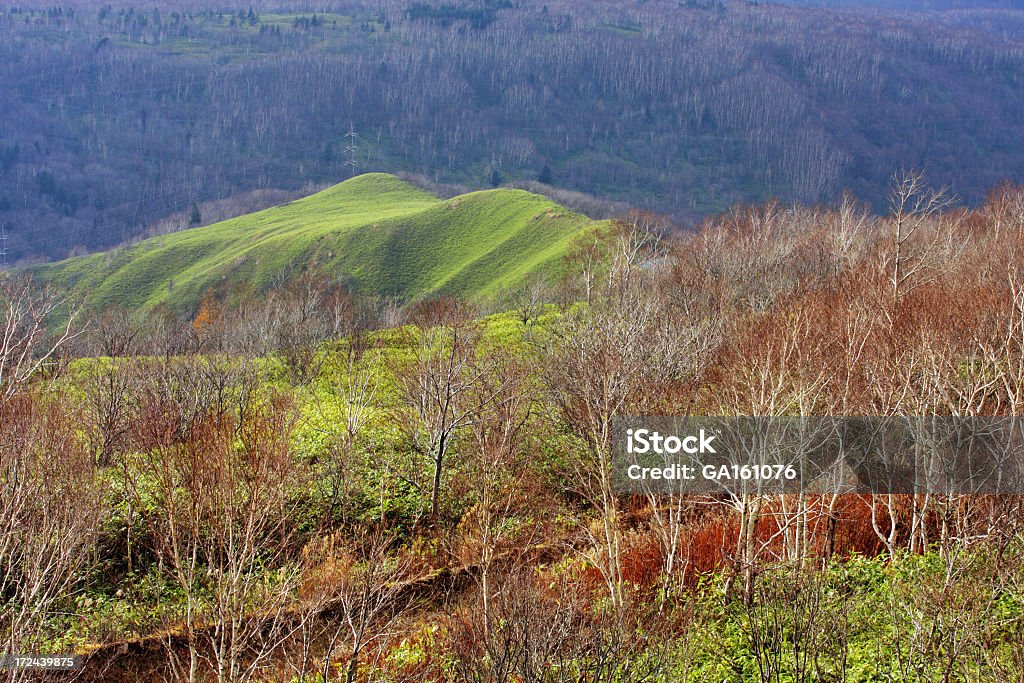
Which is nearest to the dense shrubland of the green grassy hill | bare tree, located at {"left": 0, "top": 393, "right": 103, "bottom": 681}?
bare tree, located at {"left": 0, "top": 393, "right": 103, "bottom": 681}

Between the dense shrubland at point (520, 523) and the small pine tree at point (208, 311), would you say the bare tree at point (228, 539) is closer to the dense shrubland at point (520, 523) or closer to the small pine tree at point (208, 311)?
the dense shrubland at point (520, 523)

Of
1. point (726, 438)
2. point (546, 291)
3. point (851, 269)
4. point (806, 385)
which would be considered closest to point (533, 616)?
point (726, 438)

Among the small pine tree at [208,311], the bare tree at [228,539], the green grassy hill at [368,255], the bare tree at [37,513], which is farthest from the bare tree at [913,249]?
the small pine tree at [208,311]

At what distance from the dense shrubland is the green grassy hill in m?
70.2

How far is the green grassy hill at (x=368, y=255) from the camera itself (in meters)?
112

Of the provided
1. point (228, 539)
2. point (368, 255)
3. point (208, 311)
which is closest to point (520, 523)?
point (228, 539)

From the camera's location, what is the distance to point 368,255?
4688 inches

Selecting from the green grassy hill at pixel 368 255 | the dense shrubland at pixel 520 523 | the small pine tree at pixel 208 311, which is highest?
the dense shrubland at pixel 520 523

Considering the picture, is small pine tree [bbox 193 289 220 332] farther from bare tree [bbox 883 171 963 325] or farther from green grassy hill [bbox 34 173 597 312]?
bare tree [bbox 883 171 963 325]

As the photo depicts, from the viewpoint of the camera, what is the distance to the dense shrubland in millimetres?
13195

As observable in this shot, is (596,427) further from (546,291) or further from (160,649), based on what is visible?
(546,291)

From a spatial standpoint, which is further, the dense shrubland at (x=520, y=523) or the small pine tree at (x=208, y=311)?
the small pine tree at (x=208, y=311)

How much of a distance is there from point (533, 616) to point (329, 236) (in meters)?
120

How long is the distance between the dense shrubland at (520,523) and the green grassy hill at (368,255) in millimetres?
70157
